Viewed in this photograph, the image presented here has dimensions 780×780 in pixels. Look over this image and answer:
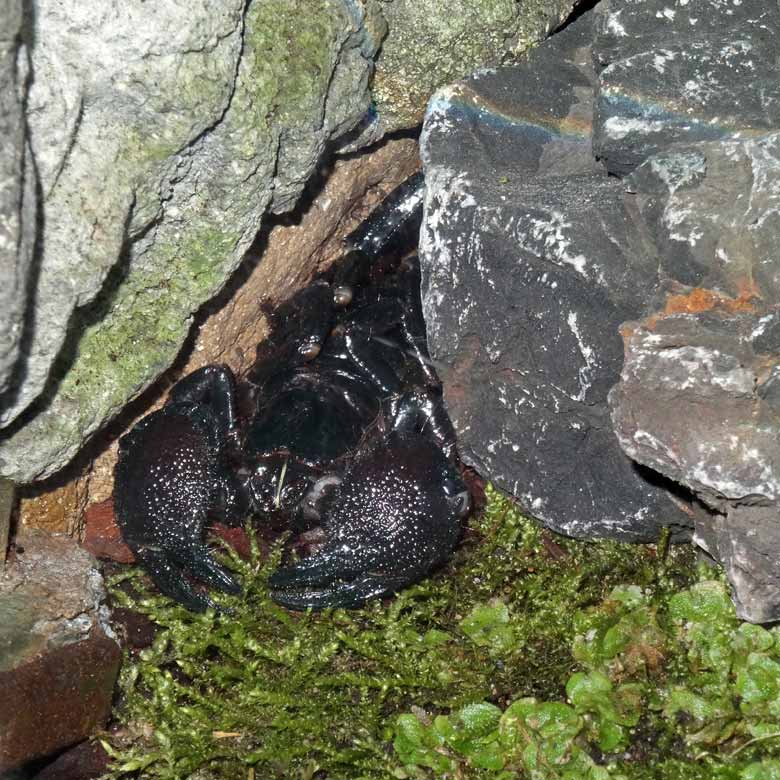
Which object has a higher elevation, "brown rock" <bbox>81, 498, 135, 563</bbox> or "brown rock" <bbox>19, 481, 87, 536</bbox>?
"brown rock" <bbox>19, 481, 87, 536</bbox>

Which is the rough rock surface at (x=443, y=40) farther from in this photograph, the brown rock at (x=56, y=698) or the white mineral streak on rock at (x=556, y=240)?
the brown rock at (x=56, y=698)

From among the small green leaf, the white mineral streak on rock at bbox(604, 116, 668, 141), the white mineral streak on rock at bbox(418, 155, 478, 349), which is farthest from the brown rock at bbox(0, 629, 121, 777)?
the white mineral streak on rock at bbox(604, 116, 668, 141)

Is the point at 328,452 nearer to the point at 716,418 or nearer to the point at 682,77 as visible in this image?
the point at 716,418

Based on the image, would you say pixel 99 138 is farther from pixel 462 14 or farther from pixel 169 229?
pixel 462 14

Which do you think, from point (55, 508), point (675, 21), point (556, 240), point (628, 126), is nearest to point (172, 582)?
point (55, 508)

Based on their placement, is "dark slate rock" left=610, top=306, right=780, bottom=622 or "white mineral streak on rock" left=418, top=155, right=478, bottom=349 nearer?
"dark slate rock" left=610, top=306, right=780, bottom=622

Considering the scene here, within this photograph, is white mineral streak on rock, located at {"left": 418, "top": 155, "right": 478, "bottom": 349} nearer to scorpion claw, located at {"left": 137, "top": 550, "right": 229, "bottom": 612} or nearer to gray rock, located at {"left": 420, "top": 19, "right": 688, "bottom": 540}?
gray rock, located at {"left": 420, "top": 19, "right": 688, "bottom": 540}

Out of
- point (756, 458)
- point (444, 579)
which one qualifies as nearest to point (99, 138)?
point (756, 458)
